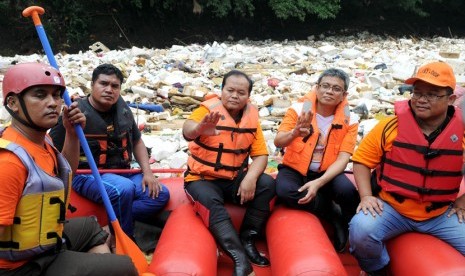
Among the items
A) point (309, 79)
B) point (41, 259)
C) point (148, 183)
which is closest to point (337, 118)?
point (148, 183)

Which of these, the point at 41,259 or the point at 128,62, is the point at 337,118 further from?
the point at 128,62

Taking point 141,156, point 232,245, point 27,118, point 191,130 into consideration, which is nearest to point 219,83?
point 141,156

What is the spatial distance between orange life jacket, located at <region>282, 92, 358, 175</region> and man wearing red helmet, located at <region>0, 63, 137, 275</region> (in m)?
1.37

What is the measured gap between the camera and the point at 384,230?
274 cm

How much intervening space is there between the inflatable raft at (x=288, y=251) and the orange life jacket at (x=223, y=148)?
0.27 metres

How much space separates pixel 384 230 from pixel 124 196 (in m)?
1.59

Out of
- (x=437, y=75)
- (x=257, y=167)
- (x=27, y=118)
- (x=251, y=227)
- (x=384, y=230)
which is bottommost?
(x=251, y=227)

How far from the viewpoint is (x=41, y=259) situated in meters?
2.18

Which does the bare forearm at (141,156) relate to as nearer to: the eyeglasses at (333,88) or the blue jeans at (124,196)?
the blue jeans at (124,196)

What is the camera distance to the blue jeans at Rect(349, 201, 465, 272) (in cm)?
271

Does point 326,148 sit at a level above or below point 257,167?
above

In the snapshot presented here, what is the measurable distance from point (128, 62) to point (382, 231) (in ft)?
30.4

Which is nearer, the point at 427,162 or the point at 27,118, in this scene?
the point at 27,118

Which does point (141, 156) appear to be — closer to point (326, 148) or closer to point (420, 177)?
point (326, 148)
